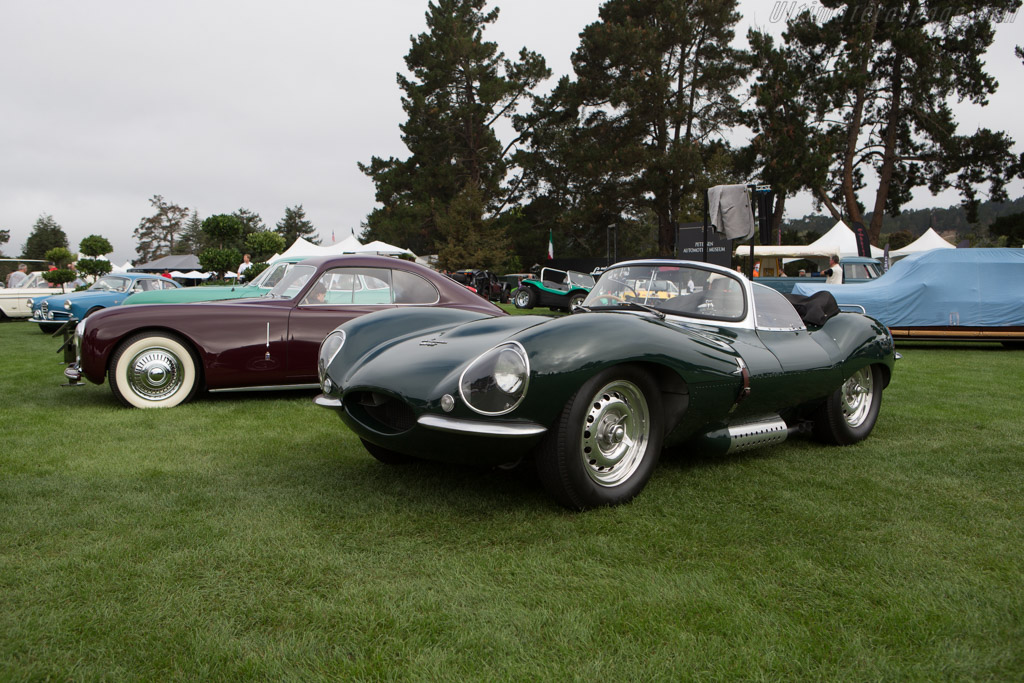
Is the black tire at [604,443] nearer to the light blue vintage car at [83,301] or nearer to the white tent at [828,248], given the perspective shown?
the light blue vintage car at [83,301]

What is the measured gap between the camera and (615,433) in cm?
330

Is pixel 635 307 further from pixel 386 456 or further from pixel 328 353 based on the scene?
pixel 328 353

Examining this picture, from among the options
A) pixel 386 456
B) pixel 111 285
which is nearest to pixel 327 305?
pixel 386 456

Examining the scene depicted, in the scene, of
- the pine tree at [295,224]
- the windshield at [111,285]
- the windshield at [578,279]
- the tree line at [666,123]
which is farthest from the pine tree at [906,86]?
the pine tree at [295,224]

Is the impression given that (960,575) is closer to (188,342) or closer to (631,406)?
(631,406)

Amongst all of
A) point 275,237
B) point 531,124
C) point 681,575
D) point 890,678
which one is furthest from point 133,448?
point 531,124

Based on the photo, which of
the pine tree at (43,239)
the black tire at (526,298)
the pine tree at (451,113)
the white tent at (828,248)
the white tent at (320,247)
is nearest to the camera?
the black tire at (526,298)

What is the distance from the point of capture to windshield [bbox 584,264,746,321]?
4.27 meters

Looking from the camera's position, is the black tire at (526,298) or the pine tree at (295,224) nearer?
the black tire at (526,298)

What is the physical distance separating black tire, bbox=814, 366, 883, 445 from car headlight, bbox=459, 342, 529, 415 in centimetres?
252

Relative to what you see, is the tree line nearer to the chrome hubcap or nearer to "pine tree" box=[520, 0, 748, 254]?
"pine tree" box=[520, 0, 748, 254]

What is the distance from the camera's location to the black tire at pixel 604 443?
3041 millimetres

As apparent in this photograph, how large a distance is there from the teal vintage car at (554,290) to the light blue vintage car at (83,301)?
40.1ft

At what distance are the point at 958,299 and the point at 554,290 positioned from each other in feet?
45.6
